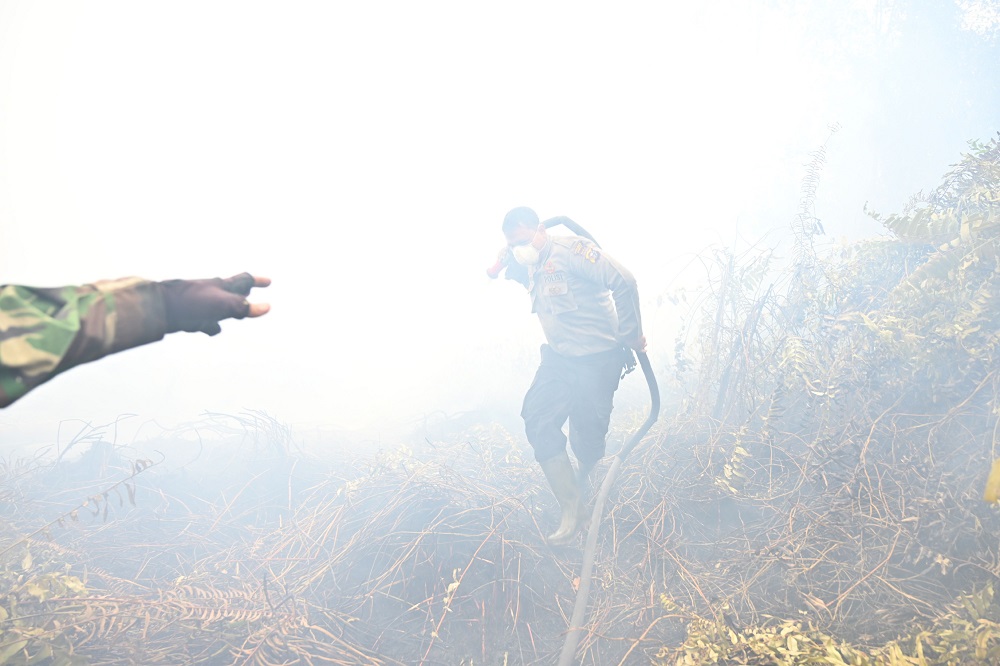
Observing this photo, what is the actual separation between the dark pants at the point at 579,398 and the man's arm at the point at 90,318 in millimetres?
2981

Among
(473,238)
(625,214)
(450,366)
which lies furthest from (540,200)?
(450,366)

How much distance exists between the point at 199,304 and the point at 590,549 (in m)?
3.04

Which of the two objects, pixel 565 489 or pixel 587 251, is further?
pixel 587 251

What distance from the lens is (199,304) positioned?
1206 mm

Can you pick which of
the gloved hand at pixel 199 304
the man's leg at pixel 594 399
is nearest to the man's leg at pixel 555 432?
the man's leg at pixel 594 399

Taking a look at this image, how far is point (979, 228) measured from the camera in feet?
10.6

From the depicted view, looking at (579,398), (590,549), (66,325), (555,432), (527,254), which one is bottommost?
(590,549)

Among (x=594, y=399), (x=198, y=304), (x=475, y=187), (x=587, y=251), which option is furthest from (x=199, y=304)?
(x=475, y=187)

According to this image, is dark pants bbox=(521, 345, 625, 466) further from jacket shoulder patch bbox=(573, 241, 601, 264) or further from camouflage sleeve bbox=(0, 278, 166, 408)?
camouflage sleeve bbox=(0, 278, 166, 408)

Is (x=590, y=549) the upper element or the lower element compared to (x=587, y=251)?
lower

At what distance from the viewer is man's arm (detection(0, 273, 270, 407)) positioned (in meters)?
0.92

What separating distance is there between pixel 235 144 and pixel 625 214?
41.0 metres

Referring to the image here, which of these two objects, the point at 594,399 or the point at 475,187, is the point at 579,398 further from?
the point at 475,187

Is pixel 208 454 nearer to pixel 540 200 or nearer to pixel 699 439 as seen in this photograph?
pixel 699 439
